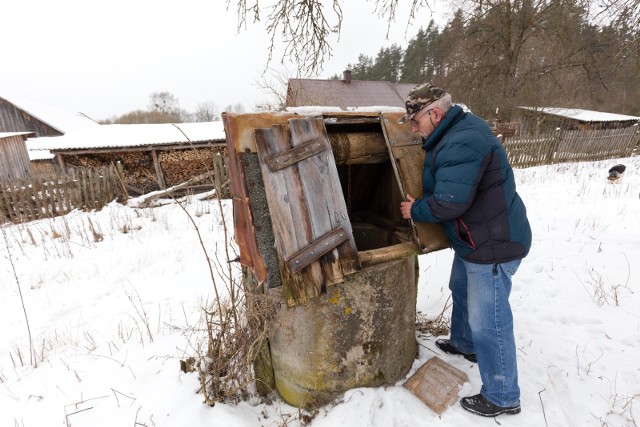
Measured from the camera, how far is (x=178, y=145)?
12.5 m

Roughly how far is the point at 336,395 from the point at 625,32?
6.27m

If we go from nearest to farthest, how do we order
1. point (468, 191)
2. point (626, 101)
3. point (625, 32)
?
point (468, 191), point (625, 32), point (626, 101)

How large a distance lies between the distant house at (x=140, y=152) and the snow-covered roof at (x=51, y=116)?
9448 mm

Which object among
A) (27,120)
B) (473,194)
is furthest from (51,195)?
(27,120)

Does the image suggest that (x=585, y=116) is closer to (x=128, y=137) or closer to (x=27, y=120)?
(x=128, y=137)

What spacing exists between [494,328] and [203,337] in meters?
2.32

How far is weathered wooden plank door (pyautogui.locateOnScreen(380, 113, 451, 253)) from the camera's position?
1.94 m

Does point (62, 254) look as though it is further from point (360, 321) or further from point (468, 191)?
point (468, 191)

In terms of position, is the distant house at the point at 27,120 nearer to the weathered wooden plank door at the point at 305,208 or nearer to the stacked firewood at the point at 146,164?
the stacked firewood at the point at 146,164

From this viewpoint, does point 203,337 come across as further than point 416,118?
Yes

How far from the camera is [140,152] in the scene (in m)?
12.7

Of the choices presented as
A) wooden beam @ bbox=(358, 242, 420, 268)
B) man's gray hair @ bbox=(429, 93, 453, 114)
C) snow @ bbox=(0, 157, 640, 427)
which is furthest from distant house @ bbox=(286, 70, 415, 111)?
wooden beam @ bbox=(358, 242, 420, 268)

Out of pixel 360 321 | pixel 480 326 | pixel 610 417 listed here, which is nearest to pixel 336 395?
pixel 360 321

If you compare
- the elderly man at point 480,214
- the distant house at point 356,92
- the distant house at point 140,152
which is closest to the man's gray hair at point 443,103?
the elderly man at point 480,214
